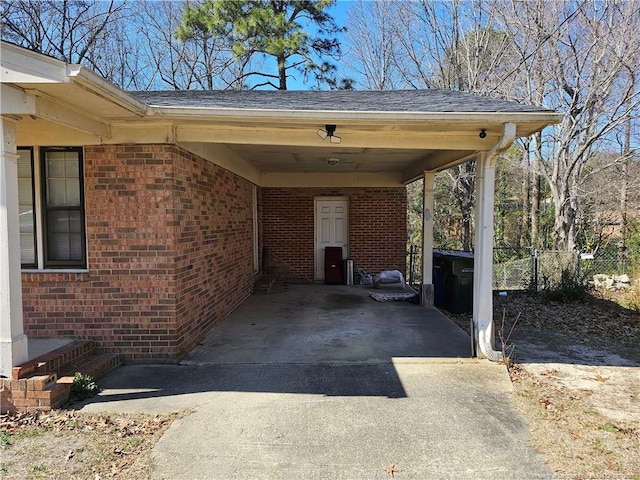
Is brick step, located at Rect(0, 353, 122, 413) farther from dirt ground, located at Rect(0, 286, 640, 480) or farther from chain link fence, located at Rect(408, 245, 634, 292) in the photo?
chain link fence, located at Rect(408, 245, 634, 292)

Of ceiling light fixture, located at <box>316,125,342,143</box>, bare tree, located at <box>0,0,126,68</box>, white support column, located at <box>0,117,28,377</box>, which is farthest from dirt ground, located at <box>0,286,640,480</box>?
bare tree, located at <box>0,0,126,68</box>

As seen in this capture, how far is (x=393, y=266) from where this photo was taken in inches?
434

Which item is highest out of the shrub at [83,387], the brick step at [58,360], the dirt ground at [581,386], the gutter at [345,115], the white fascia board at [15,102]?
the gutter at [345,115]

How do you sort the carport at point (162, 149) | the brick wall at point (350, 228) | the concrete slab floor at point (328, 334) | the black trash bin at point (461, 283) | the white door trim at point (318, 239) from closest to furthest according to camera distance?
the carport at point (162, 149) → the concrete slab floor at point (328, 334) → the black trash bin at point (461, 283) → the brick wall at point (350, 228) → the white door trim at point (318, 239)

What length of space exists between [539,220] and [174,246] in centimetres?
1819

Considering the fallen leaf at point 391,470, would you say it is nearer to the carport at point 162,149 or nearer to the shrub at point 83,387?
the carport at point 162,149

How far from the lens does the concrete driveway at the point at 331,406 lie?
2861mm

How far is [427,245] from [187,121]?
17.2ft

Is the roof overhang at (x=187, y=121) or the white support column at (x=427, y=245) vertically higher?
the roof overhang at (x=187, y=121)

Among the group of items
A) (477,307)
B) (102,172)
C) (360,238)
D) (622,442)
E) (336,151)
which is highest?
(336,151)

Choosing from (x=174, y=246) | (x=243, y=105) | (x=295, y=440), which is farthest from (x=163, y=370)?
(x=243, y=105)

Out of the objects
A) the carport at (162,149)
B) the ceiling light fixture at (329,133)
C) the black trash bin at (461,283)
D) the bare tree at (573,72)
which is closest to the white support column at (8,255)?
the carport at (162,149)

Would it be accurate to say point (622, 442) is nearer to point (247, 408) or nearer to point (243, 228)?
point (247, 408)

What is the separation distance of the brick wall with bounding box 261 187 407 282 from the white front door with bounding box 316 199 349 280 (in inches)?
8.8
